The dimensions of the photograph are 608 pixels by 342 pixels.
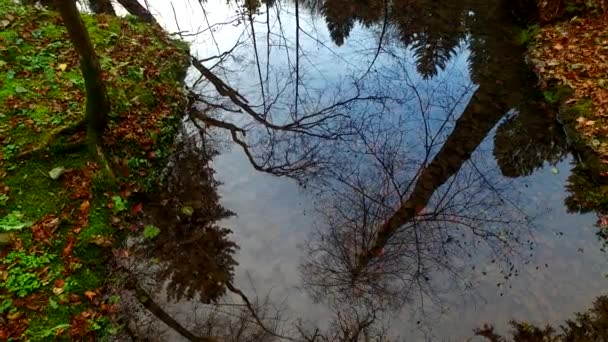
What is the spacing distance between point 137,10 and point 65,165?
704 centimetres

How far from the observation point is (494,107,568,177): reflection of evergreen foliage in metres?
6.75

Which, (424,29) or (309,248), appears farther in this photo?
(424,29)

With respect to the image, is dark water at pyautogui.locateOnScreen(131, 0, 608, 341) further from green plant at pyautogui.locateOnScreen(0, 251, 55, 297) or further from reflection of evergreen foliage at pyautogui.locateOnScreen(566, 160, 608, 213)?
green plant at pyautogui.locateOnScreen(0, 251, 55, 297)

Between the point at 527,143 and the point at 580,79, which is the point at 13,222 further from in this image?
the point at 580,79

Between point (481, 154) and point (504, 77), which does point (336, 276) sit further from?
point (504, 77)

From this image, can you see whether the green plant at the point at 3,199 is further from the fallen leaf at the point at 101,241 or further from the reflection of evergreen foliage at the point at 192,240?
the reflection of evergreen foliage at the point at 192,240

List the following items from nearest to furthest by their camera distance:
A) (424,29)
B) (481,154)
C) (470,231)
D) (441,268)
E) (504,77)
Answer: (441,268)
(470,231)
(481,154)
(504,77)
(424,29)

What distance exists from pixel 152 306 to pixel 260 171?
2970 mm

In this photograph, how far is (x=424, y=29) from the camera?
11734 millimetres

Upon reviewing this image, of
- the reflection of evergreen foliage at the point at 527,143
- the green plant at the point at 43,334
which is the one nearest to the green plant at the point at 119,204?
the green plant at the point at 43,334

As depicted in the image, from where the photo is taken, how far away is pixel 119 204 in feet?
18.5

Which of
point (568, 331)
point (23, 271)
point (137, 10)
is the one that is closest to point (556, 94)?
point (568, 331)

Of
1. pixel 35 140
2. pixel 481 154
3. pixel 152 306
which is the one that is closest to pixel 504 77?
pixel 481 154

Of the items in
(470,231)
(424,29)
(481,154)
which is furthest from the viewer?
(424,29)
